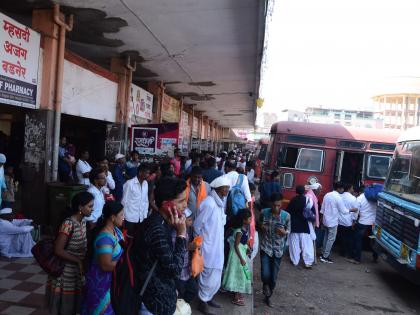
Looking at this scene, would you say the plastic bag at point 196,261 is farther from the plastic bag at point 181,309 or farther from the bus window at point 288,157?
the bus window at point 288,157

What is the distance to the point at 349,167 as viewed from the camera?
955 cm

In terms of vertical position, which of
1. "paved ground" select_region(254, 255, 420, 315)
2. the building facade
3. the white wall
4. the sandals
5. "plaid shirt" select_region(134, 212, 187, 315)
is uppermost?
the building facade

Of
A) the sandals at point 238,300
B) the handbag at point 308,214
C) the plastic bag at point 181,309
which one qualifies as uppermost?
the handbag at point 308,214

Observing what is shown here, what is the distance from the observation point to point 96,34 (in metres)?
8.67

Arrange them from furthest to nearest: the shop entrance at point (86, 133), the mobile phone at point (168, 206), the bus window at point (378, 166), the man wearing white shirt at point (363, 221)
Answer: the shop entrance at point (86, 133)
the bus window at point (378, 166)
the man wearing white shirt at point (363, 221)
the mobile phone at point (168, 206)

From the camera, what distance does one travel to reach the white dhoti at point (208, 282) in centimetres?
417

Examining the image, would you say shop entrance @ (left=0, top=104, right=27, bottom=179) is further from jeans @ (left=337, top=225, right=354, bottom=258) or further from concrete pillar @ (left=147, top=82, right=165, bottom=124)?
jeans @ (left=337, top=225, right=354, bottom=258)

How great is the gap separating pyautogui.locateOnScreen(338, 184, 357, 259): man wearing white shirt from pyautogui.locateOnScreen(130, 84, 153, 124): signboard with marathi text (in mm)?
6922

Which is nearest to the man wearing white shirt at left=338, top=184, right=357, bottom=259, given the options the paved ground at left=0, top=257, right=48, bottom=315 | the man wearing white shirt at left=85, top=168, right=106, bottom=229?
the man wearing white shirt at left=85, top=168, right=106, bottom=229

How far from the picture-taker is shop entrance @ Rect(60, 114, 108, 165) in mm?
11500

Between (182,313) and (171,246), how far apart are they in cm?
61

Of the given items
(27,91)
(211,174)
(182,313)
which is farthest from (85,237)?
(27,91)

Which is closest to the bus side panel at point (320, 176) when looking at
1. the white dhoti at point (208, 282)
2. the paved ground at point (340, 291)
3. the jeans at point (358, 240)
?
the jeans at point (358, 240)

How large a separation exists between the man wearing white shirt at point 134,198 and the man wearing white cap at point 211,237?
1636 mm
